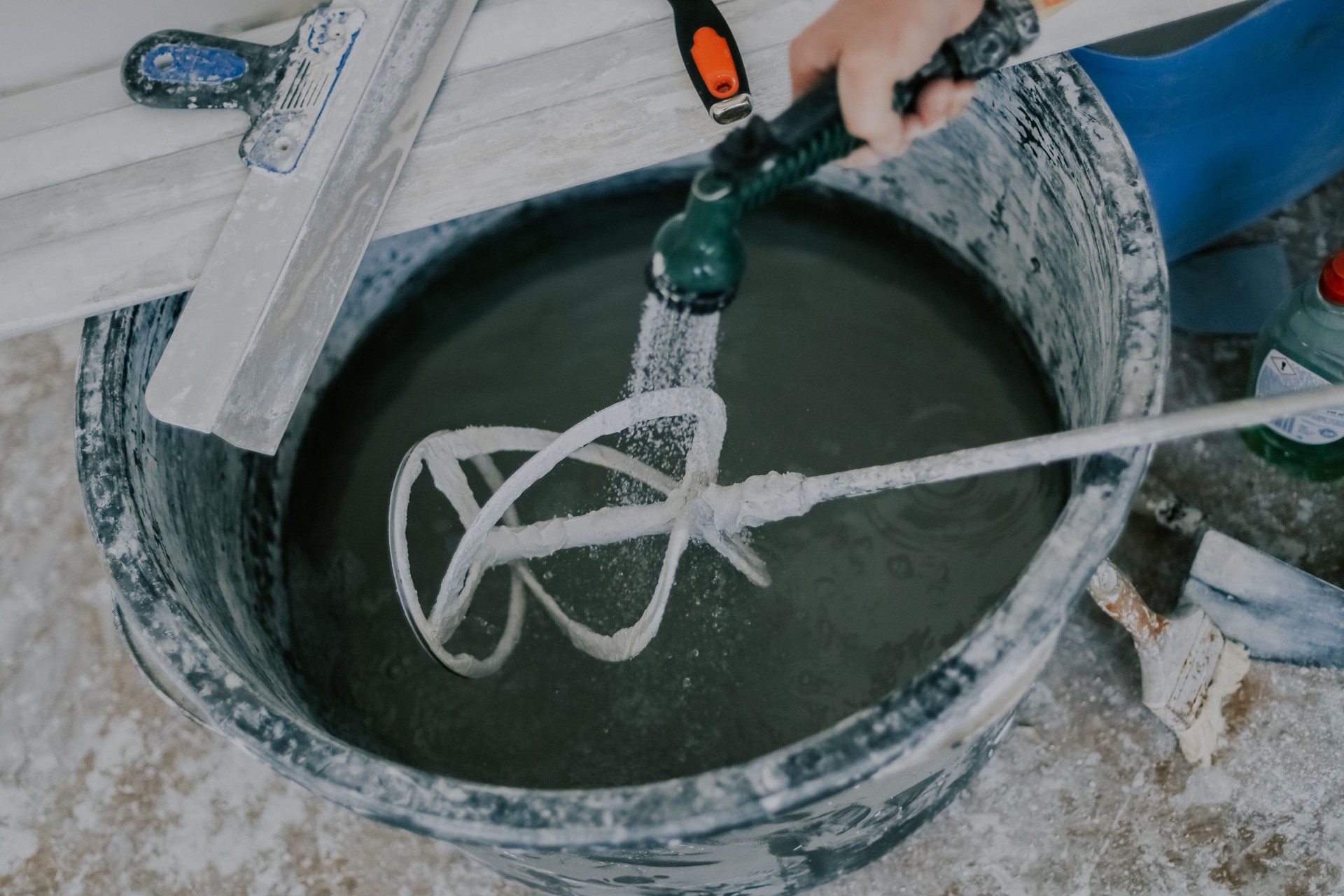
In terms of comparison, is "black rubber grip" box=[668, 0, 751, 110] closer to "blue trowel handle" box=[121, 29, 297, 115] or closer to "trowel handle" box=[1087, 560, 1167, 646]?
"blue trowel handle" box=[121, 29, 297, 115]

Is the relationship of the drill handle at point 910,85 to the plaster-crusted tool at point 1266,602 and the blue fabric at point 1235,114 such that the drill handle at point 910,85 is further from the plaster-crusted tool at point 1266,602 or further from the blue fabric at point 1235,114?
the plaster-crusted tool at point 1266,602

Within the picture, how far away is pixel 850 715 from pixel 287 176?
28.0 inches

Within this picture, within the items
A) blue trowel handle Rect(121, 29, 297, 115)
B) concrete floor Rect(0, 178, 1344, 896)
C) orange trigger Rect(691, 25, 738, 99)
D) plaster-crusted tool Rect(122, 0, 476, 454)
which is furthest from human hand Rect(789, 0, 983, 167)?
concrete floor Rect(0, 178, 1344, 896)

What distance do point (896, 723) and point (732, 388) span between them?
0.66 metres

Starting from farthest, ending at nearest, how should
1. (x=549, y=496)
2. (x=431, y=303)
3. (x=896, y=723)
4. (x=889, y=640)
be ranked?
(x=431, y=303), (x=549, y=496), (x=889, y=640), (x=896, y=723)

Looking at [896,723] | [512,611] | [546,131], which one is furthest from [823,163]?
[512,611]

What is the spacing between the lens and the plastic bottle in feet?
3.80

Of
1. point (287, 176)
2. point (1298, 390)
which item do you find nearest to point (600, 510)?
point (287, 176)

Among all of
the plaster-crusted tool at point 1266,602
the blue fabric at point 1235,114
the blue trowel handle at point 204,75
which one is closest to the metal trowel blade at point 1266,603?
the plaster-crusted tool at point 1266,602

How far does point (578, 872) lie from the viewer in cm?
97

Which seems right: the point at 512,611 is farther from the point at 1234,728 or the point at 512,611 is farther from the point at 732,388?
the point at 1234,728

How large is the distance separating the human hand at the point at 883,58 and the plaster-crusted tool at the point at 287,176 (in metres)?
0.38

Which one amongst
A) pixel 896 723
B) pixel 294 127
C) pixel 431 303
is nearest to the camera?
pixel 896 723

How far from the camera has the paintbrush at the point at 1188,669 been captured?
1.18m
